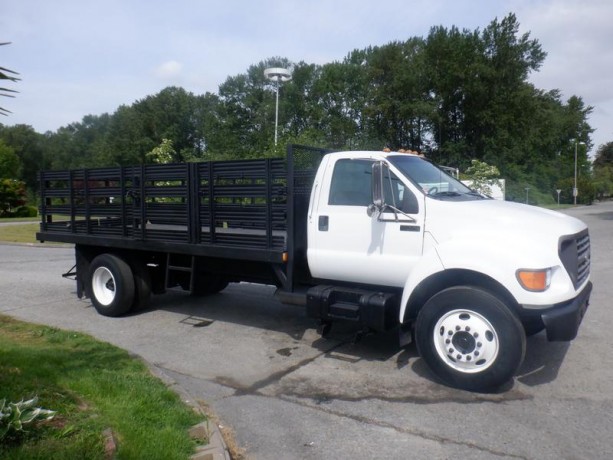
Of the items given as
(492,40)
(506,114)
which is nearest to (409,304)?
(506,114)

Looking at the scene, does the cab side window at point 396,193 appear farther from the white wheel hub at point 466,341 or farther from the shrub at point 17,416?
the shrub at point 17,416

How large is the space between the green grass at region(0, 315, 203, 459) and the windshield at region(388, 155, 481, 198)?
10.4 ft

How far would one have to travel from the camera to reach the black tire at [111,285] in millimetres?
8062

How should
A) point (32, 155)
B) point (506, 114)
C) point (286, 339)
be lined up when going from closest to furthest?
point (286, 339) < point (506, 114) < point (32, 155)

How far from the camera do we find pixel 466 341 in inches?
202

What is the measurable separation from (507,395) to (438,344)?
752 millimetres

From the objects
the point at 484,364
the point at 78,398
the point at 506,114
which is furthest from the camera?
the point at 506,114

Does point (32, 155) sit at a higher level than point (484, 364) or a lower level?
higher

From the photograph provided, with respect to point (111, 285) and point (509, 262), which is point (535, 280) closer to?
point (509, 262)

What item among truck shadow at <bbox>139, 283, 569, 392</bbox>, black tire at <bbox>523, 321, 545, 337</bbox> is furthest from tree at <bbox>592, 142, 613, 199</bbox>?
black tire at <bbox>523, 321, 545, 337</bbox>

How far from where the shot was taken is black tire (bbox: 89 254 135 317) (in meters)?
8.06

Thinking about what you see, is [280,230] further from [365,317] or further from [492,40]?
[492,40]

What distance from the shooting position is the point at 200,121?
67.3m

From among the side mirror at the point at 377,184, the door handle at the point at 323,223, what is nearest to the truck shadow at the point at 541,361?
the side mirror at the point at 377,184
